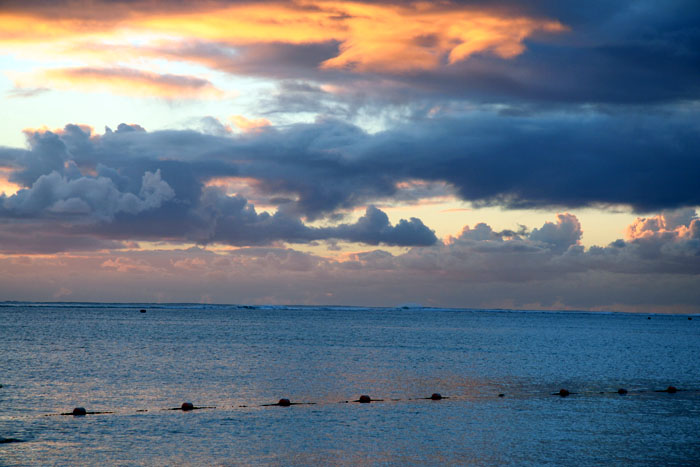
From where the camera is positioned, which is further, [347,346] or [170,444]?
[347,346]

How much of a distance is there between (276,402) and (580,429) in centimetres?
1727

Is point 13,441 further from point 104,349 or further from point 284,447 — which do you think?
point 104,349

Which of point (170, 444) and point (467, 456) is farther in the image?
point (170, 444)

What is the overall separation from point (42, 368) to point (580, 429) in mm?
44297

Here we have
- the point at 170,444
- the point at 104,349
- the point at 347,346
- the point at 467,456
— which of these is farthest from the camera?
the point at 347,346

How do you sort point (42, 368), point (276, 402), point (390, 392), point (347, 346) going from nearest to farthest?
point (276, 402), point (390, 392), point (42, 368), point (347, 346)

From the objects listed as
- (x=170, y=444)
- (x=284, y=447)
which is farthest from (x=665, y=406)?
(x=170, y=444)

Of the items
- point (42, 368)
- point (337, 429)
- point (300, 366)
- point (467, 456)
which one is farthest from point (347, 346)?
point (467, 456)

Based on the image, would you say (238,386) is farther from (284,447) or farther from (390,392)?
(284,447)

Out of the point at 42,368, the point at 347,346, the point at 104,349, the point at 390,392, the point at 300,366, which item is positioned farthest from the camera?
the point at 347,346

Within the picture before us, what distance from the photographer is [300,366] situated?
64250 mm

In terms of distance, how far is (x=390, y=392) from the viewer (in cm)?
4684

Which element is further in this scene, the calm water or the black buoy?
the black buoy

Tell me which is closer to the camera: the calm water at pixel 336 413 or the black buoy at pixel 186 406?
the calm water at pixel 336 413
